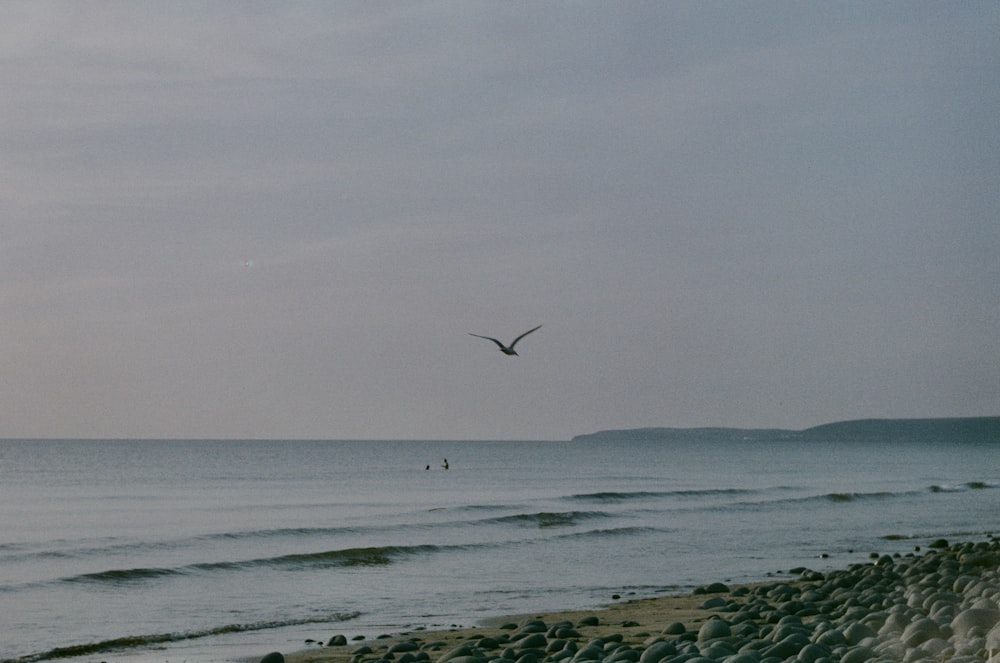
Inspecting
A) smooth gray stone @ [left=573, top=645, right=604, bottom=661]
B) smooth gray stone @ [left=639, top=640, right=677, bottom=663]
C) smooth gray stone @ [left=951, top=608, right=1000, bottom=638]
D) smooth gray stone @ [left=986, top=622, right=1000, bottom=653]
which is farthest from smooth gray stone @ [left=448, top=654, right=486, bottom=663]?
smooth gray stone @ [left=986, top=622, right=1000, bottom=653]

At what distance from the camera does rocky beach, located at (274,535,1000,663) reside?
9.16m

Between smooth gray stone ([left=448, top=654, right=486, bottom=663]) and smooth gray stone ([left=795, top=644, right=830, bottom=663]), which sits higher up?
smooth gray stone ([left=795, top=644, right=830, bottom=663])

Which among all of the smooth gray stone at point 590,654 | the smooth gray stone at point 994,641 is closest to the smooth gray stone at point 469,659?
the smooth gray stone at point 590,654

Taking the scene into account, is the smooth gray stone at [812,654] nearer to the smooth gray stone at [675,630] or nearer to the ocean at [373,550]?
the smooth gray stone at [675,630]

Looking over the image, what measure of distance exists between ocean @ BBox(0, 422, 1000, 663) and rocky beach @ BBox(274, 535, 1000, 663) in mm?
1905

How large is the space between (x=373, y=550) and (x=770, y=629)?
17.9m

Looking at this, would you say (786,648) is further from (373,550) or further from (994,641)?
(373,550)

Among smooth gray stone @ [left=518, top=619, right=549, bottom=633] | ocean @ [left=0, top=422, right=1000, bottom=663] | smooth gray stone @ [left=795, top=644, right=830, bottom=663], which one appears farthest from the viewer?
ocean @ [left=0, top=422, right=1000, bottom=663]

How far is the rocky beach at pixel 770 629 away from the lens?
9.16 m

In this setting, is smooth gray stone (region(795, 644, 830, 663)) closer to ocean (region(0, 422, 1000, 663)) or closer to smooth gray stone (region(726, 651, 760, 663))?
smooth gray stone (region(726, 651, 760, 663))

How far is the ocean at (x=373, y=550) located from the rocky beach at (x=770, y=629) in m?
1.90

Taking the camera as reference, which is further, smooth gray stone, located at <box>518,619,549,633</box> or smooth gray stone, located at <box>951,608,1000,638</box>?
smooth gray stone, located at <box>518,619,549,633</box>

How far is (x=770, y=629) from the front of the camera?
11539 millimetres

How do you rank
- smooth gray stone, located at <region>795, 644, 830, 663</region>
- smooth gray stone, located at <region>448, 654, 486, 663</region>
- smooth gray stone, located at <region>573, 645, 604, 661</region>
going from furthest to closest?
smooth gray stone, located at <region>448, 654, 486, 663</region> < smooth gray stone, located at <region>573, 645, 604, 661</region> < smooth gray stone, located at <region>795, 644, 830, 663</region>
